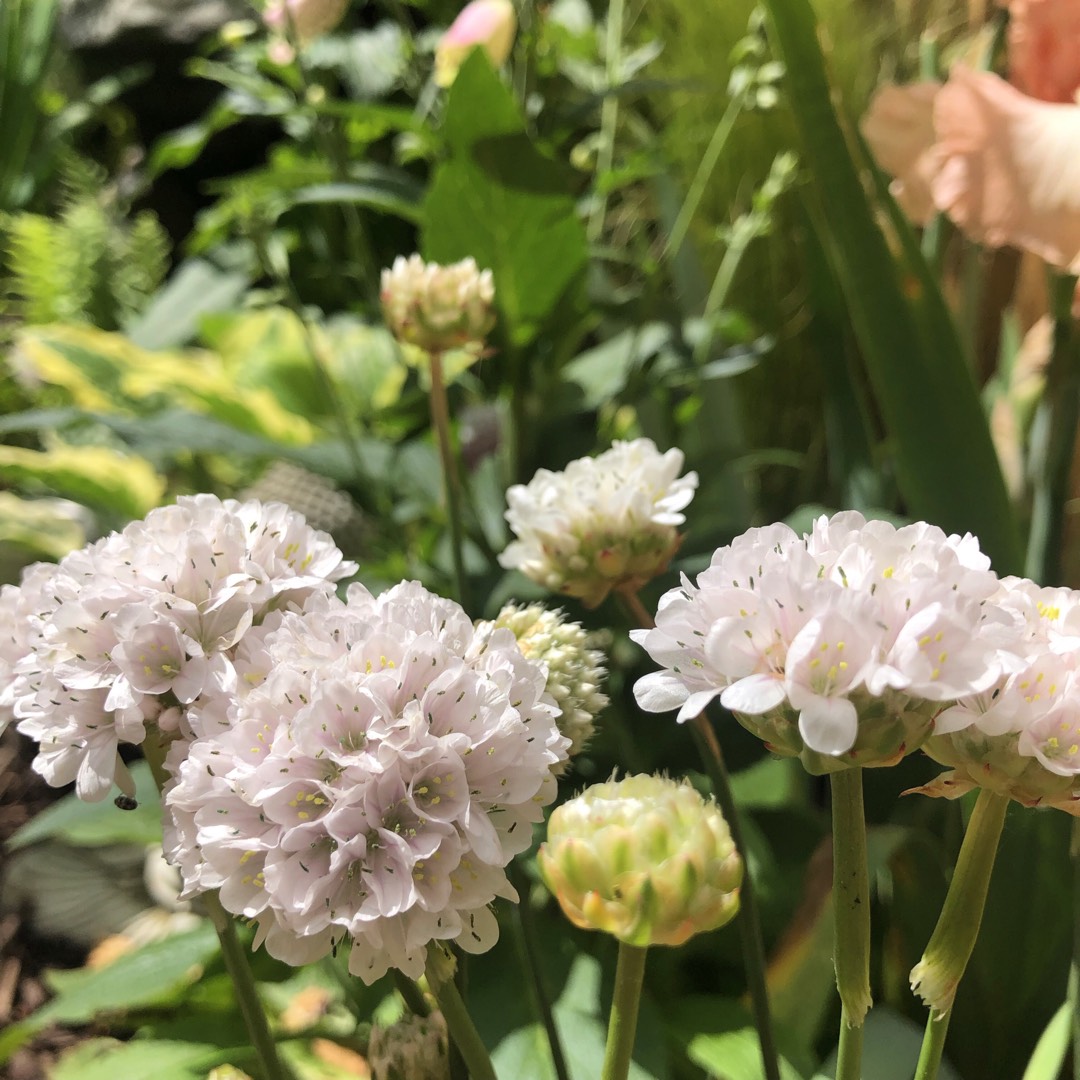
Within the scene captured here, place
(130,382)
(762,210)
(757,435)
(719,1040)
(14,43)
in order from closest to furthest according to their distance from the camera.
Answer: (719,1040), (762,210), (130,382), (757,435), (14,43)

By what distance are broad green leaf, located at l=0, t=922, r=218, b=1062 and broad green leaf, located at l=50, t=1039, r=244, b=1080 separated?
2 centimetres

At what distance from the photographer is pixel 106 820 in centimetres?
39

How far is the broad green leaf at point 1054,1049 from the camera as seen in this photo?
0.74 feet

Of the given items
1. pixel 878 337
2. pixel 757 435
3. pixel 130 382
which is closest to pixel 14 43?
pixel 130 382

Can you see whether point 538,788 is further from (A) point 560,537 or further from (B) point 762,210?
→ (B) point 762,210

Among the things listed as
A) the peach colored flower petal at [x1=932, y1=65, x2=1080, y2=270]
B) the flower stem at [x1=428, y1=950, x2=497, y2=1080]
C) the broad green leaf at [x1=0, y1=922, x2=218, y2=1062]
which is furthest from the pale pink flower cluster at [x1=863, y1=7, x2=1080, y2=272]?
the broad green leaf at [x1=0, y1=922, x2=218, y2=1062]

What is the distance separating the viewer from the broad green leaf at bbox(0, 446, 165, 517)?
53 centimetres

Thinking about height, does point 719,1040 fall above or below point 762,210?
below

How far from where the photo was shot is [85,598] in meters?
0.16

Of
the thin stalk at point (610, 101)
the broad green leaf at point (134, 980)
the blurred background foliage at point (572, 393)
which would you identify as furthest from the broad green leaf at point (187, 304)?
the broad green leaf at point (134, 980)

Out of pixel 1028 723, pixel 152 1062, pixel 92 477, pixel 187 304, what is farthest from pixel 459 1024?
pixel 187 304

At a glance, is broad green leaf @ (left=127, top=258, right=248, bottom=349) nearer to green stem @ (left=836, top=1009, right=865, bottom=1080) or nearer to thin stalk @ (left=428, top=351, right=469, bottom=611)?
thin stalk @ (left=428, top=351, right=469, bottom=611)

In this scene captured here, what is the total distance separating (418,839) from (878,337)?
26 cm

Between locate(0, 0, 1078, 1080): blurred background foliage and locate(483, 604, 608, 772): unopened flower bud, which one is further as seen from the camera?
locate(0, 0, 1078, 1080): blurred background foliage
